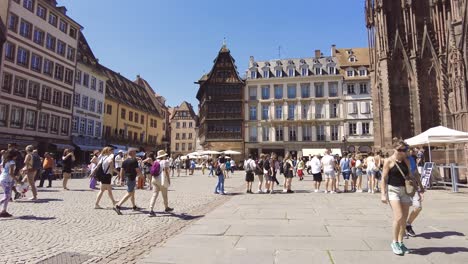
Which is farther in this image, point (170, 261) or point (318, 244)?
point (318, 244)

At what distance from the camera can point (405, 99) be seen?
25.1m

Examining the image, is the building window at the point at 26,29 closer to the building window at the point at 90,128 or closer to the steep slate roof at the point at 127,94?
the building window at the point at 90,128

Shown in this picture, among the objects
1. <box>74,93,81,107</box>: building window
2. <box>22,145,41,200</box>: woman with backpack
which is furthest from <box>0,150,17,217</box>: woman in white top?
<box>74,93,81,107</box>: building window

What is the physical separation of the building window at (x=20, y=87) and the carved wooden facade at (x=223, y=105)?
25445mm

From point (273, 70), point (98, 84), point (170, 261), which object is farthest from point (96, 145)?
point (170, 261)

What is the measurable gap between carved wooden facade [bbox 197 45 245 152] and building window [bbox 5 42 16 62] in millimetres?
26839

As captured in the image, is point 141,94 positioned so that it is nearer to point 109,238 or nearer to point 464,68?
point 464,68

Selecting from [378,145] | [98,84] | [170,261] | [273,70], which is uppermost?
[273,70]

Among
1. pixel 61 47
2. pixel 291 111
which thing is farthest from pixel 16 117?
pixel 291 111

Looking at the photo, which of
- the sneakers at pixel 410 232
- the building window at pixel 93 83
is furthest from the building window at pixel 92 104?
the sneakers at pixel 410 232

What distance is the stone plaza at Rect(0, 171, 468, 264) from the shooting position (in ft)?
16.3

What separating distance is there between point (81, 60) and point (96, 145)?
9743 mm

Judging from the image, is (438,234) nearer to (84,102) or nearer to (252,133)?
(84,102)

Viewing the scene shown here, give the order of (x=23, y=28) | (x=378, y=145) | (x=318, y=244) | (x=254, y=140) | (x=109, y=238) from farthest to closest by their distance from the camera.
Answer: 1. (x=254, y=140)
2. (x=23, y=28)
3. (x=378, y=145)
4. (x=109, y=238)
5. (x=318, y=244)
